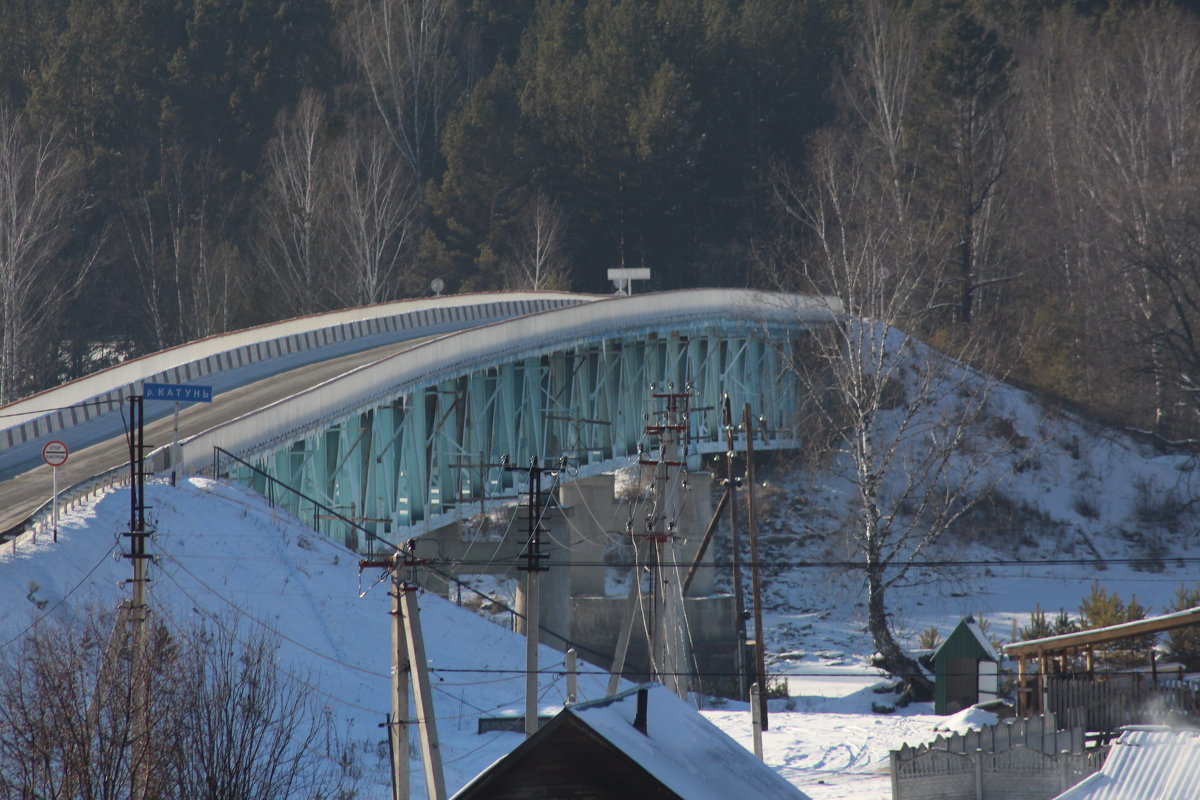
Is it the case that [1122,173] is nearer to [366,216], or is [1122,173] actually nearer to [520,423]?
[520,423]

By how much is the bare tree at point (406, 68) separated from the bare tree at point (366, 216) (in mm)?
5619

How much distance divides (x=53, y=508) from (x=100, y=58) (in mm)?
62339

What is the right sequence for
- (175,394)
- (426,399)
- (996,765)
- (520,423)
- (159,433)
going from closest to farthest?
(996,765) → (175,394) → (159,433) → (426,399) → (520,423)

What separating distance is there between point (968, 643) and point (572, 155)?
48.4 meters

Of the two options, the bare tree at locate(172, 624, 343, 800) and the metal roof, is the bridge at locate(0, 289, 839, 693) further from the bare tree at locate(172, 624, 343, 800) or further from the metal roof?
the bare tree at locate(172, 624, 343, 800)

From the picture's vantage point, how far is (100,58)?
87.1 meters

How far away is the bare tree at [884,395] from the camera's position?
4716cm

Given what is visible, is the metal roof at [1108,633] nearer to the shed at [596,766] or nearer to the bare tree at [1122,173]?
the shed at [596,766]

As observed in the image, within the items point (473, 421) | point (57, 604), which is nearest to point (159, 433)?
point (473, 421)

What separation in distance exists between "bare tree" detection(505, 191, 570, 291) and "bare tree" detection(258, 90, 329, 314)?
9.23 meters

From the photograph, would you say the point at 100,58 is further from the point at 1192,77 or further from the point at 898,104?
the point at 1192,77

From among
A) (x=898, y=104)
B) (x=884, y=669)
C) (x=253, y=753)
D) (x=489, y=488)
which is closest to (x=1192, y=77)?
(x=898, y=104)

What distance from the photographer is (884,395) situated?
Answer: 65312 mm

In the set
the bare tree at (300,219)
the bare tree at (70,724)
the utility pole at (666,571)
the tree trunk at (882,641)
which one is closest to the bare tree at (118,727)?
the bare tree at (70,724)
